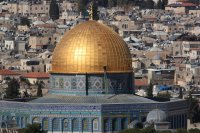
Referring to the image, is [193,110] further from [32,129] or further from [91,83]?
[32,129]

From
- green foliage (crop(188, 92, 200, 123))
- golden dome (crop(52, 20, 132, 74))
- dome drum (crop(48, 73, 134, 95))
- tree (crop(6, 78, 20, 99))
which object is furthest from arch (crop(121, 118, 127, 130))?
tree (crop(6, 78, 20, 99))

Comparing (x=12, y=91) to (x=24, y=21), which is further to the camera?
(x=24, y=21)

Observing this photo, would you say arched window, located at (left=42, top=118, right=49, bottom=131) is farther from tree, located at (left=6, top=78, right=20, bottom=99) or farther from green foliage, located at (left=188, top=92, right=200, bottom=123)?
green foliage, located at (left=188, top=92, right=200, bottom=123)

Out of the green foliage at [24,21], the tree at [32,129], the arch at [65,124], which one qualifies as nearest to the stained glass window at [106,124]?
the arch at [65,124]

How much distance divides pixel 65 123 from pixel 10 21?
12198 cm

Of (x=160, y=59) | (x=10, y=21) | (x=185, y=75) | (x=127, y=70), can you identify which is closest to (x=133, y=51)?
(x=160, y=59)

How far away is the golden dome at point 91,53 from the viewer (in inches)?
2766

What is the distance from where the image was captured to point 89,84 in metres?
70.2

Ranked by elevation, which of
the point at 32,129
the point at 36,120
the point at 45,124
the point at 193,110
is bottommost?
the point at 193,110

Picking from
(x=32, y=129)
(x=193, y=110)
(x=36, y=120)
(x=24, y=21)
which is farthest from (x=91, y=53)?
(x=24, y=21)

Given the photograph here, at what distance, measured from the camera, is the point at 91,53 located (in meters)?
70.2

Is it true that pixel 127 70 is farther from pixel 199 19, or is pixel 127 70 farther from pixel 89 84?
pixel 199 19

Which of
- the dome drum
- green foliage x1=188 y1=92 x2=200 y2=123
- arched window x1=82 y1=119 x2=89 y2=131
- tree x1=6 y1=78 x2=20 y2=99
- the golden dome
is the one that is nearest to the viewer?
arched window x1=82 y1=119 x2=89 y2=131

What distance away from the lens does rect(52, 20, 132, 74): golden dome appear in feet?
230
